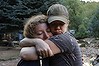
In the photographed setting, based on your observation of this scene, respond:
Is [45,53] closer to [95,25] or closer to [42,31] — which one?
[42,31]

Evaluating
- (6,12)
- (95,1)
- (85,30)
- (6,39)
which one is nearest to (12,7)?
(6,12)

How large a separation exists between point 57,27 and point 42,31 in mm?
109

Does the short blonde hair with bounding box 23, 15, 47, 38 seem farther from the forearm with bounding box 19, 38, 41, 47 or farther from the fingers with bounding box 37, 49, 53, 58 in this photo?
the fingers with bounding box 37, 49, 53, 58

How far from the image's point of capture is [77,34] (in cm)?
1998

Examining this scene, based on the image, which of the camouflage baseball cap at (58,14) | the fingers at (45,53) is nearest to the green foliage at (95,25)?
the camouflage baseball cap at (58,14)

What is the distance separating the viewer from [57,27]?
5.70 ft

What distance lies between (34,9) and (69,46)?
977cm

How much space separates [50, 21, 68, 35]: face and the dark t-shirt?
0.05m

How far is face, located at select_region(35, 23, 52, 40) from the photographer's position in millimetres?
1715

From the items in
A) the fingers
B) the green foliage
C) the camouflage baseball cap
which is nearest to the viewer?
the fingers

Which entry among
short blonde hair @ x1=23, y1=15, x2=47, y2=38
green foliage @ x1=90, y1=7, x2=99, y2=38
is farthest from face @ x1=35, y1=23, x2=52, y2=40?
green foliage @ x1=90, y1=7, x2=99, y2=38

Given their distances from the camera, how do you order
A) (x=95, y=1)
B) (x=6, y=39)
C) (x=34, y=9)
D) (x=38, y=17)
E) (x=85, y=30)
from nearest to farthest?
(x=38, y=17) → (x=34, y=9) → (x=6, y=39) → (x=85, y=30) → (x=95, y=1)

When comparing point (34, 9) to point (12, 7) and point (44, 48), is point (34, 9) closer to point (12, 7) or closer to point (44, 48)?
point (12, 7)

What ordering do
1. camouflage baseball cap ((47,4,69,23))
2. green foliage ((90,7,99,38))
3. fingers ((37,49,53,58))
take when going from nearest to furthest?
fingers ((37,49,53,58)), camouflage baseball cap ((47,4,69,23)), green foliage ((90,7,99,38))
